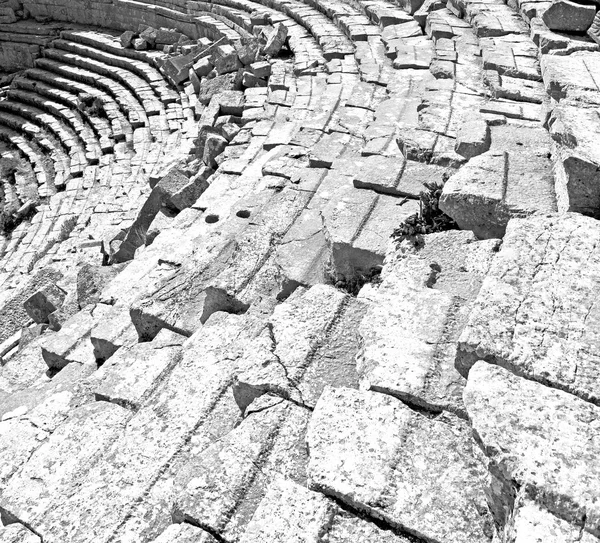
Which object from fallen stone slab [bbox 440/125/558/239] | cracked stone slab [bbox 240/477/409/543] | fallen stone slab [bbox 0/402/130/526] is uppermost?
fallen stone slab [bbox 440/125/558/239]

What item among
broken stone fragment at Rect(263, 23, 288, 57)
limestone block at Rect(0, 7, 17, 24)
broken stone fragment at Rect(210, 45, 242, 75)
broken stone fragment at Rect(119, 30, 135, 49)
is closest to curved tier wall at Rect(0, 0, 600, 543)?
broken stone fragment at Rect(263, 23, 288, 57)

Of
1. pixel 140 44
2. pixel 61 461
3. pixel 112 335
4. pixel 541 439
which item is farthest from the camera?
pixel 140 44

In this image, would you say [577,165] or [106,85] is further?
[106,85]

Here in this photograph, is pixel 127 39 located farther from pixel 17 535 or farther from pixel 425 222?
pixel 17 535

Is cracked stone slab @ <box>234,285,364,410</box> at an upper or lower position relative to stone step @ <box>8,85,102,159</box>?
upper

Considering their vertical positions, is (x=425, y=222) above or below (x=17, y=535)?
above

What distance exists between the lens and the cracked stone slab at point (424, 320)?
2.99m

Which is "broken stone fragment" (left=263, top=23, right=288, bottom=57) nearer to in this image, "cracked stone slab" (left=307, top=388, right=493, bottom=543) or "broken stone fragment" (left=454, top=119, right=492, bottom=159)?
"broken stone fragment" (left=454, top=119, right=492, bottom=159)

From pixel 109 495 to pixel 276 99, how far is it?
279 inches

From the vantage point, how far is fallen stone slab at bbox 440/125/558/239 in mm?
4047

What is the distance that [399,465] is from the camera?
106 inches

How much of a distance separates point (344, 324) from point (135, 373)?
4.98ft

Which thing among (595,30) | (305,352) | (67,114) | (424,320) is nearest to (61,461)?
(305,352)

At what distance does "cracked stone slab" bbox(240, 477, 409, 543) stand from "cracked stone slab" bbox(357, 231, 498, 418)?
0.64 metres
